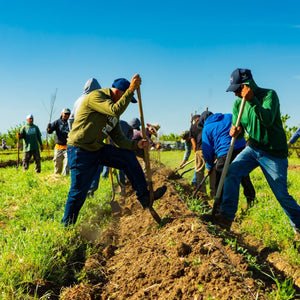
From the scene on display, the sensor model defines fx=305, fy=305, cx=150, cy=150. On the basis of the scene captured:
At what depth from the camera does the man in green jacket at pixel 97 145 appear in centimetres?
343

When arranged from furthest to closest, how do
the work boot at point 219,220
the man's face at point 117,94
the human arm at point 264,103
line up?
the work boot at point 219,220 < the man's face at point 117,94 < the human arm at point 264,103

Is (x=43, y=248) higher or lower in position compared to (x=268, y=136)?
lower

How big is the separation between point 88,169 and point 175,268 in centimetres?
165

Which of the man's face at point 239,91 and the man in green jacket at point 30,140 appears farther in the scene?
the man in green jacket at point 30,140

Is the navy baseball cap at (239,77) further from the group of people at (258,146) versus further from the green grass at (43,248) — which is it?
the green grass at (43,248)

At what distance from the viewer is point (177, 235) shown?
10.5 feet

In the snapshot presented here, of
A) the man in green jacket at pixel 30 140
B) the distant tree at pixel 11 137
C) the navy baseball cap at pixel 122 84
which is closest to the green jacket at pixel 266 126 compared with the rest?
the navy baseball cap at pixel 122 84

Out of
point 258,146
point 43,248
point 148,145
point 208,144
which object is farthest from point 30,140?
point 258,146

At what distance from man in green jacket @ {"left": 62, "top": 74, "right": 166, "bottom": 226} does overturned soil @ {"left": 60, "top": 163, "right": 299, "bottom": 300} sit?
0.58 m

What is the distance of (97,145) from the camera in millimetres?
3619

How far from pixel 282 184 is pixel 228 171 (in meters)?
0.64

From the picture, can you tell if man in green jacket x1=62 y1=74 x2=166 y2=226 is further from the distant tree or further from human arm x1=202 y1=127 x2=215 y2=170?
the distant tree

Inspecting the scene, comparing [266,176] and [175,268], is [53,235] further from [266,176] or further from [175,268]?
[266,176]

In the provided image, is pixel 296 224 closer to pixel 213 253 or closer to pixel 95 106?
pixel 213 253
